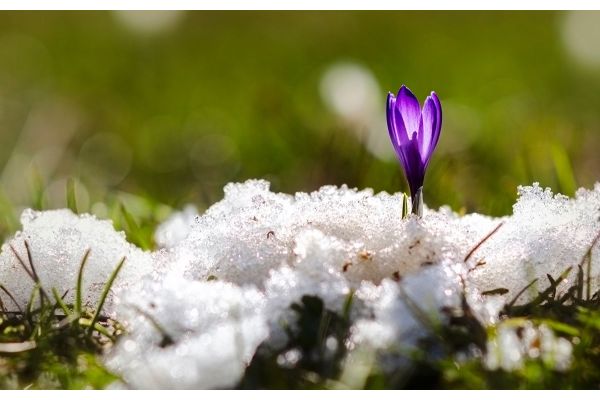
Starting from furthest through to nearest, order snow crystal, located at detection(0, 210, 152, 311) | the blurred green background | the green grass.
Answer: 1. the blurred green background
2. snow crystal, located at detection(0, 210, 152, 311)
3. the green grass

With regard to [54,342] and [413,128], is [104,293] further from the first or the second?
[413,128]

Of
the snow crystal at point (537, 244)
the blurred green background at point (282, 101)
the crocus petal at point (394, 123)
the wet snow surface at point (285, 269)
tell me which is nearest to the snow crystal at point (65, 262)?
the wet snow surface at point (285, 269)

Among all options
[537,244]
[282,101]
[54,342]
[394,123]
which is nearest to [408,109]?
[394,123]

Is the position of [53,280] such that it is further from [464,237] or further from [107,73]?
[107,73]

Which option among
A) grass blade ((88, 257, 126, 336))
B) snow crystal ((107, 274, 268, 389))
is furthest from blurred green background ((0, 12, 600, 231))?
snow crystal ((107, 274, 268, 389))

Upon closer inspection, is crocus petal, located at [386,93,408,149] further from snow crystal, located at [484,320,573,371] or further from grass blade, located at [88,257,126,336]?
grass blade, located at [88,257,126,336]

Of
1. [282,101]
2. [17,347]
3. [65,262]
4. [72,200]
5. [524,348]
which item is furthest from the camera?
[282,101]

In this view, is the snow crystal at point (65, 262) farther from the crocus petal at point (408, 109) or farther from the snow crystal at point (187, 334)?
the crocus petal at point (408, 109)
